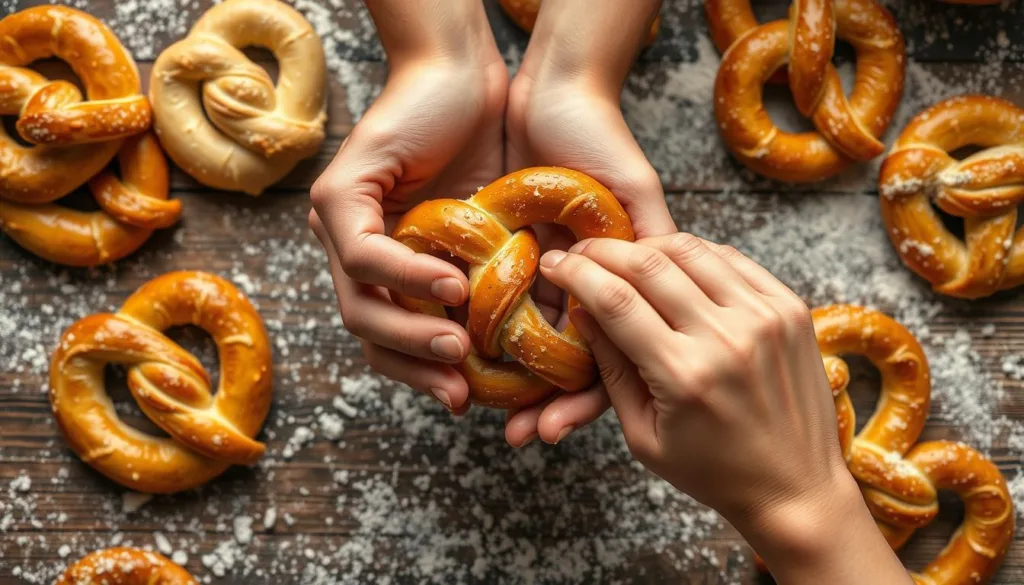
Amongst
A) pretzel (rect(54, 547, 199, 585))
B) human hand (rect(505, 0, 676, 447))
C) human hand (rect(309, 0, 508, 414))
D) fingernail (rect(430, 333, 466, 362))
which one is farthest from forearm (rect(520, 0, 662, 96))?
pretzel (rect(54, 547, 199, 585))

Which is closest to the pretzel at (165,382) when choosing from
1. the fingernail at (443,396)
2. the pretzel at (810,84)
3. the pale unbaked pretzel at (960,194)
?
the fingernail at (443,396)

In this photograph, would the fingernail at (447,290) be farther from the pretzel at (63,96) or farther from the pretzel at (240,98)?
the pretzel at (63,96)

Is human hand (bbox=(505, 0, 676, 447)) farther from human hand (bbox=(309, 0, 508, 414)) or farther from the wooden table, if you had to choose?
the wooden table

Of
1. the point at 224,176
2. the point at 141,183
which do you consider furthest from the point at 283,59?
the point at 141,183

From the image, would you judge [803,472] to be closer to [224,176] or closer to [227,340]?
[227,340]

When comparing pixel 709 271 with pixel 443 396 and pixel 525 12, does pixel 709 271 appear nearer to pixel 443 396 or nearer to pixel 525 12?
pixel 443 396

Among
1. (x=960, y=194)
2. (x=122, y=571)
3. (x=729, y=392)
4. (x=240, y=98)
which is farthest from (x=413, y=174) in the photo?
(x=960, y=194)

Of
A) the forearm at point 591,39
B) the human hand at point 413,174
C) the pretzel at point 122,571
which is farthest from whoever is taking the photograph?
the pretzel at point 122,571
